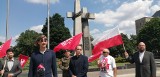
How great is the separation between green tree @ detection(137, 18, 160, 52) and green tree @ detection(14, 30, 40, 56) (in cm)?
4805

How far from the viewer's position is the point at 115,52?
3366 inches

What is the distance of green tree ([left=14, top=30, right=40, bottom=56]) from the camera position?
116 metres

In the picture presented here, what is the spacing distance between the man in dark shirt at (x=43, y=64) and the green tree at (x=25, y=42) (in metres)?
109

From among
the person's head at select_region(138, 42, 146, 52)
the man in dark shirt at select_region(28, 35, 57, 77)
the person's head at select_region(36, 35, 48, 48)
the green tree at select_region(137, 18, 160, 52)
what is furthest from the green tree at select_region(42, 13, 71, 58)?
the person's head at select_region(36, 35, 48, 48)

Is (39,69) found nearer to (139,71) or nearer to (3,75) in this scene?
(3,75)

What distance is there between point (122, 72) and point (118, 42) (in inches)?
562

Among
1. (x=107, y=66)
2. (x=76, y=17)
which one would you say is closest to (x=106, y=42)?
(x=107, y=66)

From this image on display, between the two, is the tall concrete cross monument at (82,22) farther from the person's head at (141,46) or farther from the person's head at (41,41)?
the person's head at (41,41)

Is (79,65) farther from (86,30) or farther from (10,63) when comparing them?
(86,30)

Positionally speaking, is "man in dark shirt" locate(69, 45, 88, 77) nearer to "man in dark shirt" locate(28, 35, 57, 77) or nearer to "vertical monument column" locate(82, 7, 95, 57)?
"man in dark shirt" locate(28, 35, 57, 77)

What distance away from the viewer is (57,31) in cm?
7988

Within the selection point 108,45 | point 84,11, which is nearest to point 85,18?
point 84,11

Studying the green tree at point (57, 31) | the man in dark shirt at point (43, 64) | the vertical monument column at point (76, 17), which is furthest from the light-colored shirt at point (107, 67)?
the green tree at point (57, 31)

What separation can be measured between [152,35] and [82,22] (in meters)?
45.2
